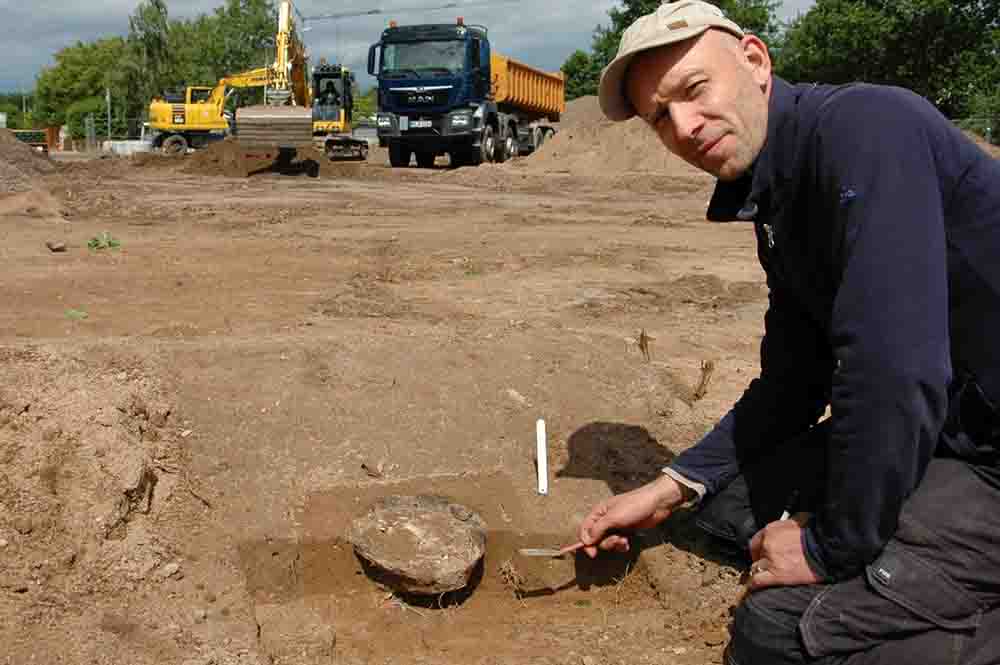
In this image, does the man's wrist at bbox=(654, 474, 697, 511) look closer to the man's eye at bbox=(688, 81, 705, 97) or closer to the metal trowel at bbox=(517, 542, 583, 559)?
the metal trowel at bbox=(517, 542, 583, 559)

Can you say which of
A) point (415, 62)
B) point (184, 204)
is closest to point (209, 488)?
point (184, 204)

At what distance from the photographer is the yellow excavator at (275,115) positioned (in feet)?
62.4

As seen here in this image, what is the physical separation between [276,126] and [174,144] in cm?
1150

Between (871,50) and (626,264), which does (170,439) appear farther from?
(871,50)

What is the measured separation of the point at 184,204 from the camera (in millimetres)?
12188

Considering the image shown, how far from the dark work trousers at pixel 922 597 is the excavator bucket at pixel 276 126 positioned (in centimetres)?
1774

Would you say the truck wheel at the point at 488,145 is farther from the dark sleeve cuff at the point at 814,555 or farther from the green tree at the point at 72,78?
the green tree at the point at 72,78

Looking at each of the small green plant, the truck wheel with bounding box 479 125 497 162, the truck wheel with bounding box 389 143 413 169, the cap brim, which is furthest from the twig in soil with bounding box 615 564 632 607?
the truck wheel with bounding box 389 143 413 169

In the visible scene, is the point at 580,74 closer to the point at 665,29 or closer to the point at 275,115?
the point at 275,115

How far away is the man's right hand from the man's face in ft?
3.39

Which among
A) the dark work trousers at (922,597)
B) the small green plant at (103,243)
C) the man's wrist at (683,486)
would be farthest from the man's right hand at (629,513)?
the small green plant at (103,243)

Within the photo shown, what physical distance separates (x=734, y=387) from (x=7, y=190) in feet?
34.8

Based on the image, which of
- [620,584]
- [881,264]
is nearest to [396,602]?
[620,584]

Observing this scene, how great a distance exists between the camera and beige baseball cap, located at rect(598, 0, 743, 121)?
2098 millimetres
